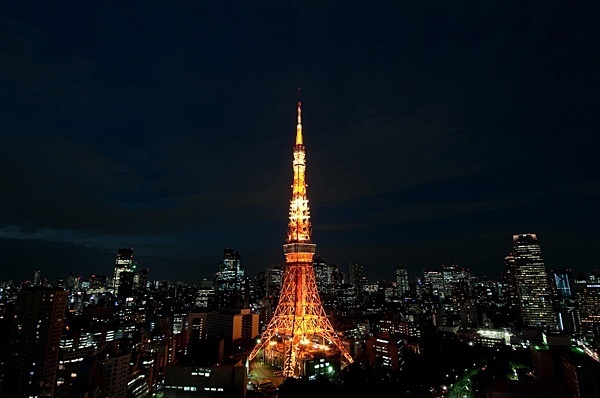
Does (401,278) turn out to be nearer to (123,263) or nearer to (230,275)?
(230,275)

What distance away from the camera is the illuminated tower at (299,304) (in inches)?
827

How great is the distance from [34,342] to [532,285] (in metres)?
58.4

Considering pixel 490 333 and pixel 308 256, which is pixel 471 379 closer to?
pixel 308 256

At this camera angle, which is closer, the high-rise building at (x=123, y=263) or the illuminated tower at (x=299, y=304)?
the illuminated tower at (x=299, y=304)

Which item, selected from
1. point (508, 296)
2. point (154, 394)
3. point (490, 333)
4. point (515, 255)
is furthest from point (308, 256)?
point (508, 296)

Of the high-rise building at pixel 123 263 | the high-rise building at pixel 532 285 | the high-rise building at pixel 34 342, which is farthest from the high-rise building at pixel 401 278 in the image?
the high-rise building at pixel 34 342

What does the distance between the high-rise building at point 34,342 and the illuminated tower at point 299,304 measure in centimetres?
1109

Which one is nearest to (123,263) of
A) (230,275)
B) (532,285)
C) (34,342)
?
(230,275)

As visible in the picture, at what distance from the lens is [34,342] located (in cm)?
2078

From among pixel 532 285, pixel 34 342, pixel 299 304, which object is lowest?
pixel 34 342

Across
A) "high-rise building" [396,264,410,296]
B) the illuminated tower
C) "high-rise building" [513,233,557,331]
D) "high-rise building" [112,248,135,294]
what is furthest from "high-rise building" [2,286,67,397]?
"high-rise building" [396,264,410,296]

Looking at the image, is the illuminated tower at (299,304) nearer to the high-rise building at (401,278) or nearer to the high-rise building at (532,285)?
the high-rise building at (532,285)

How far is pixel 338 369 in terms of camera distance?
61.5ft

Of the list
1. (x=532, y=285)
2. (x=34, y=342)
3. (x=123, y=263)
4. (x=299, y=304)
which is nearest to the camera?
(x=34, y=342)
